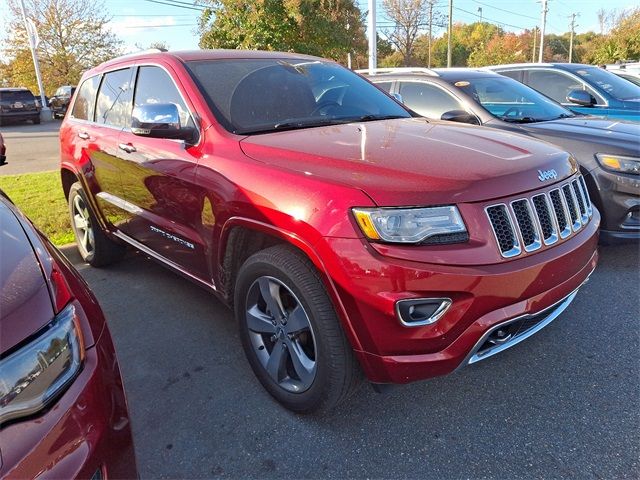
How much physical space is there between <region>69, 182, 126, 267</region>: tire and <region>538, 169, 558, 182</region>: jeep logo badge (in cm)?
355

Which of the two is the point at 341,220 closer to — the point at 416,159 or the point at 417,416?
the point at 416,159

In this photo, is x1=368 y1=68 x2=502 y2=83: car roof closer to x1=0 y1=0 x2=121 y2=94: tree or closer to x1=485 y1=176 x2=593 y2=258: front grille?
x1=485 y1=176 x2=593 y2=258: front grille

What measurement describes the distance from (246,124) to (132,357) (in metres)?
1.63

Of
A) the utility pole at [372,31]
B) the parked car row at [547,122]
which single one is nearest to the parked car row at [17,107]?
the utility pole at [372,31]

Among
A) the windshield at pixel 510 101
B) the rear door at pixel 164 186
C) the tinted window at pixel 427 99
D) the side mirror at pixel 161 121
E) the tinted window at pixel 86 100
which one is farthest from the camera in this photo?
the tinted window at pixel 427 99

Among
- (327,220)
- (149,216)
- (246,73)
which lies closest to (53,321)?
(327,220)

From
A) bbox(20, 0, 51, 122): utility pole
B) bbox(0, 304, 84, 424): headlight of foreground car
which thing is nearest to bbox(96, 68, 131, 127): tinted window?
bbox(0, 304, 84, 424): headlight of foreground car

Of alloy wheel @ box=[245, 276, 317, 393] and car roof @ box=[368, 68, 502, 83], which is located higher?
car roof @ box=[368, 68, 502, 83]

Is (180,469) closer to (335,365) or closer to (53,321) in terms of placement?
(335,365)

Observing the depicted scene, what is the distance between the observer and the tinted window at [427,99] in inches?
211

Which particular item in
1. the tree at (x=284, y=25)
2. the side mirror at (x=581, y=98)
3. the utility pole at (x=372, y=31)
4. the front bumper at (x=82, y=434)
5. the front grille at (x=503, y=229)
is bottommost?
the front bumper at (x=82, y=434)

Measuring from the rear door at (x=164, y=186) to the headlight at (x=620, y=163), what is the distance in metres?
3.32

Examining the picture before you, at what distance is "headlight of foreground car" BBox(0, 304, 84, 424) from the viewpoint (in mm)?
1283

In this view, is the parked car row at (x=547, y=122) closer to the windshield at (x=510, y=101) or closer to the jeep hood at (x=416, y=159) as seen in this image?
the windshield at (x=510, y=101)
